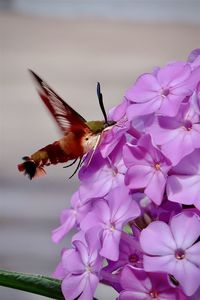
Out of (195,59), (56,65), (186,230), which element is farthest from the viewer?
(56,65)

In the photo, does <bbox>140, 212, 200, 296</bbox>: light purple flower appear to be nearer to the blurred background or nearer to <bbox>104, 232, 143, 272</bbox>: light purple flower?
<bbox>104, 232, 143, 272</bbox>: light purple flower

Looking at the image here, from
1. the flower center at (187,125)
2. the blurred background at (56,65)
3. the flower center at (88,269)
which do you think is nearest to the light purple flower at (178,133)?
the flower center at (187,125)

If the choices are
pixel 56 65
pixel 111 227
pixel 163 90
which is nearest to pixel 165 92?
pixel 163 90

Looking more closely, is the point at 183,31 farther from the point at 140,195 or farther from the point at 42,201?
the point at 140,195

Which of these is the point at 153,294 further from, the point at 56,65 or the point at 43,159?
the point at 56,65

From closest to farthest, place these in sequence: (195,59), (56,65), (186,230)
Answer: (186,230) < (195,59) < (56,65)

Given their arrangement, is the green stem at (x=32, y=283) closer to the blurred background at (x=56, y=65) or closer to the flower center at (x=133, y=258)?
the flower center at (x=133, y=258)

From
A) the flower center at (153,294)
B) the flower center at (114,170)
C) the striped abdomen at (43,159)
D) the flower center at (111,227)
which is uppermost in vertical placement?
the striped abdomen at (43,159)

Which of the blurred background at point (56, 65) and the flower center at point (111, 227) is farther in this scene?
the blurred background at point (56, 65)
